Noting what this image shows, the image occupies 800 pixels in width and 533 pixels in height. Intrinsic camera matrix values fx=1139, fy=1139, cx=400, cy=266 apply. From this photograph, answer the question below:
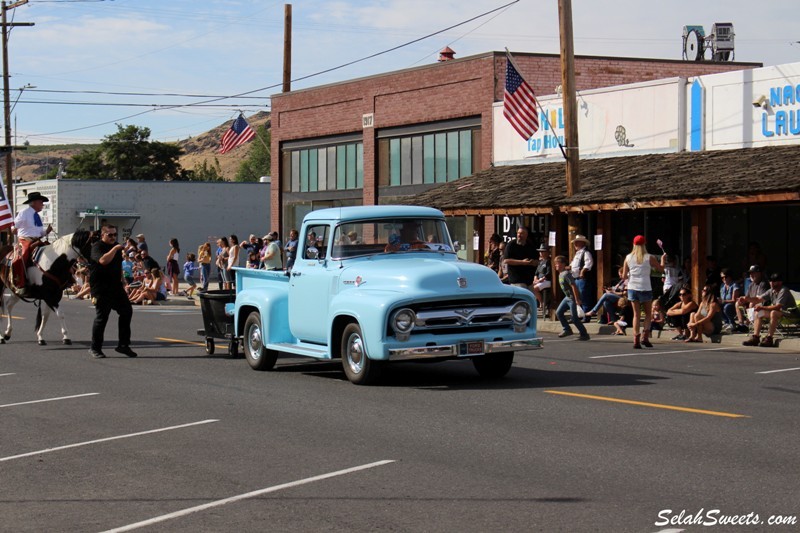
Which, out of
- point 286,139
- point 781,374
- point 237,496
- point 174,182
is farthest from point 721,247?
point 174,182

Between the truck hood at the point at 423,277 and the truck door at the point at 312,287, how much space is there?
1.34ft

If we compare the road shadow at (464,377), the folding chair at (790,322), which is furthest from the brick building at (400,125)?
the road shadow at (464,377)

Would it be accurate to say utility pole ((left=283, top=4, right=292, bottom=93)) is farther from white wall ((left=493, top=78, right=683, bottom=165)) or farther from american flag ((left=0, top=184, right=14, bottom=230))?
american flag ((left=0, top=184, right=14, bottom=230))

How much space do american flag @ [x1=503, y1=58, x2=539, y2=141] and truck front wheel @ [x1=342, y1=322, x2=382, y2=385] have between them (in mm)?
16246

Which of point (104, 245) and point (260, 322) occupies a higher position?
point (104, 245)

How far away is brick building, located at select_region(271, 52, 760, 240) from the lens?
34219mm

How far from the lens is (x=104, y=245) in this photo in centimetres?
1705

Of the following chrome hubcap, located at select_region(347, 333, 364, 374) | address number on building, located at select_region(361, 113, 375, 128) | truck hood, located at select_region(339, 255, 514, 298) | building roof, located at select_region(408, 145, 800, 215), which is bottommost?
chrome hubcap, located at select_region(347, 333, 364, 374)

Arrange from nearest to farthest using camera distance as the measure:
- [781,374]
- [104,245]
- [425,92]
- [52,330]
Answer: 1. [781,374]
2. [104,245]
3. [52,330]
4. [425,92]

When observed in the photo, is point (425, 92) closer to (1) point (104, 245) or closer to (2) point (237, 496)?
(1) point (104, 245)

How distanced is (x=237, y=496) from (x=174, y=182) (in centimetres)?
5450

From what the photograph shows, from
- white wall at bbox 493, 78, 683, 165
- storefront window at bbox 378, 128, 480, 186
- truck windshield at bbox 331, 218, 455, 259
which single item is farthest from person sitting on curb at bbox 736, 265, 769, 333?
storefront window at bbox 378, 128, 480, 186

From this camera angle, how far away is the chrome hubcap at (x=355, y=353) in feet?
43.4

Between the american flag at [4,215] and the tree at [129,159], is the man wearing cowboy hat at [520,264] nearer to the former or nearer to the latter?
the american flag at [4,215]
